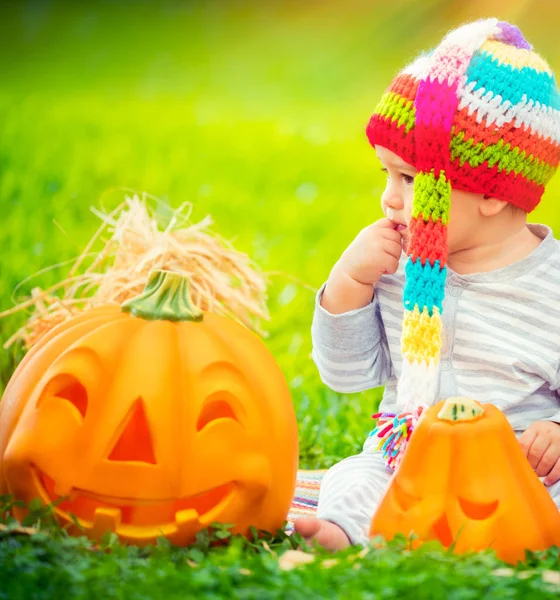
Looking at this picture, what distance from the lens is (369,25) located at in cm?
764

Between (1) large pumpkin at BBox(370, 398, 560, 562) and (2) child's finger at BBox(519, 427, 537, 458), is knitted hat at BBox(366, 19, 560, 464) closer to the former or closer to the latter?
(2) child's finger at BBox(519, 427, 537, 458)

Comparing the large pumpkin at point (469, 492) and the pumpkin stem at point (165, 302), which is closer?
the large pumpkin at point (469, 492)

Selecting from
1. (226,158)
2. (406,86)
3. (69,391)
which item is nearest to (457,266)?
(406,86)

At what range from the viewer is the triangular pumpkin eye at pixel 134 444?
2.09 meters

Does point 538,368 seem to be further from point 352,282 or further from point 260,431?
point 260,431

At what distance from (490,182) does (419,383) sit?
495mm

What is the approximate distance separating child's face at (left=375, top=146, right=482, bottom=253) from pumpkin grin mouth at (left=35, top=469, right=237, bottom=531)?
821 mm

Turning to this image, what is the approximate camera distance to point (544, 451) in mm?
2369

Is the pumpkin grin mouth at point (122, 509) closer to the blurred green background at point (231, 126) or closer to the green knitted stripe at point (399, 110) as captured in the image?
the green knitted stripe at point (399, 110)

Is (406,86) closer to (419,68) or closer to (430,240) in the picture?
(419,68)

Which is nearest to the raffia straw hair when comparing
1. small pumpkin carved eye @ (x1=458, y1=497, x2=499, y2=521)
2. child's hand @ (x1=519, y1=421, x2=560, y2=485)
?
child's hand @ (x1=519, y1=421, x2=560, y2=485)

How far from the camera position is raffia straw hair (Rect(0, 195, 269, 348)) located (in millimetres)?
3035

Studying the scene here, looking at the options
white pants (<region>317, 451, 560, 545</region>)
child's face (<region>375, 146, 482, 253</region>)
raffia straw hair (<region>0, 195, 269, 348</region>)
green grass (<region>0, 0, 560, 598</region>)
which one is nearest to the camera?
green grass (<region>0, 0, 560, 598</region>)

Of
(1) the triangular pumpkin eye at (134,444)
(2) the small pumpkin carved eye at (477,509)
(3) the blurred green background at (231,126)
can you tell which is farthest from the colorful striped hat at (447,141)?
(3) the blurred green background at (231,126)
